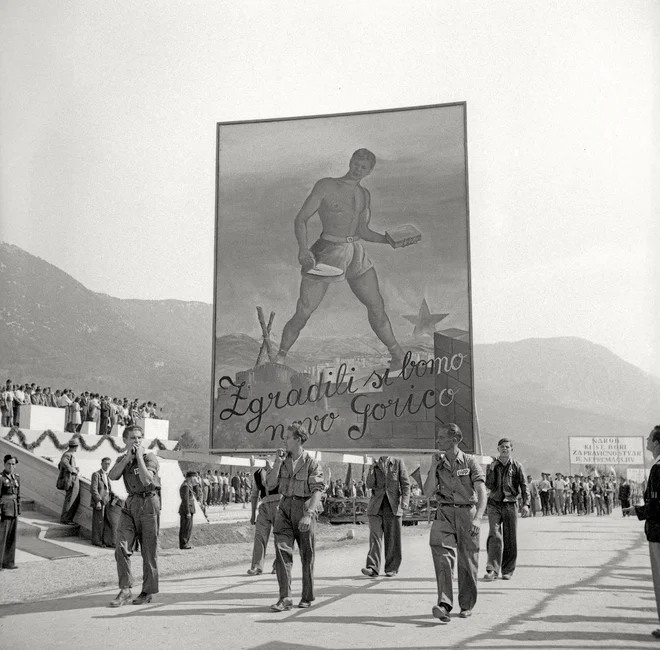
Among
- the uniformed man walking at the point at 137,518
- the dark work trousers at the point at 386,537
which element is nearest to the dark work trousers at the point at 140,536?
the uniformed man walking at the point at 137,518

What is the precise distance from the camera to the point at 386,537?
439 inches

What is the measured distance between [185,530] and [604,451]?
4393cm

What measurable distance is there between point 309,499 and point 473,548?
1578 mm

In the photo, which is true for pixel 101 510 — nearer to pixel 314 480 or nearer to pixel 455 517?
pixel 314 480

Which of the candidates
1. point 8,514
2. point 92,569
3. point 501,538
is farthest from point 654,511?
point 8,514

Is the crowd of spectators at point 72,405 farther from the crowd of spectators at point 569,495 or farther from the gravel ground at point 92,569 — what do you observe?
the crowd of spectators at point 569,495

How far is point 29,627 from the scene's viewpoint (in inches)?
272

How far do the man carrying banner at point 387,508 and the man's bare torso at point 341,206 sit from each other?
2718cm

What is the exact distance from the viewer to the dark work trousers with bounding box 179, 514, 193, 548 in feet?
53.2

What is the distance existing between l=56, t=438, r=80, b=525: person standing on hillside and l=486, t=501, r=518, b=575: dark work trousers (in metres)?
8.82

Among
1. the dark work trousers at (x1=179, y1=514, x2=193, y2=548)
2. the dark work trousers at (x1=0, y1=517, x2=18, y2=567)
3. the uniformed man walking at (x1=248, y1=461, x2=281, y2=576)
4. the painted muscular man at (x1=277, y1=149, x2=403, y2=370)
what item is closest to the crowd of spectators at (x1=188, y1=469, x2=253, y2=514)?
the painted muscular man at (x1=277, y1=149, x2=403, y2=370)

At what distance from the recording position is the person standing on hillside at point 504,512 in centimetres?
1027

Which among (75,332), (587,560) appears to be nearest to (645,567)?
(587,560)

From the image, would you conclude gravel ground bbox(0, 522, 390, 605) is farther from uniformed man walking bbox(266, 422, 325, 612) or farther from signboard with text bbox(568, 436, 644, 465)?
signboard with text bbox(568, 436, 644, 465)
